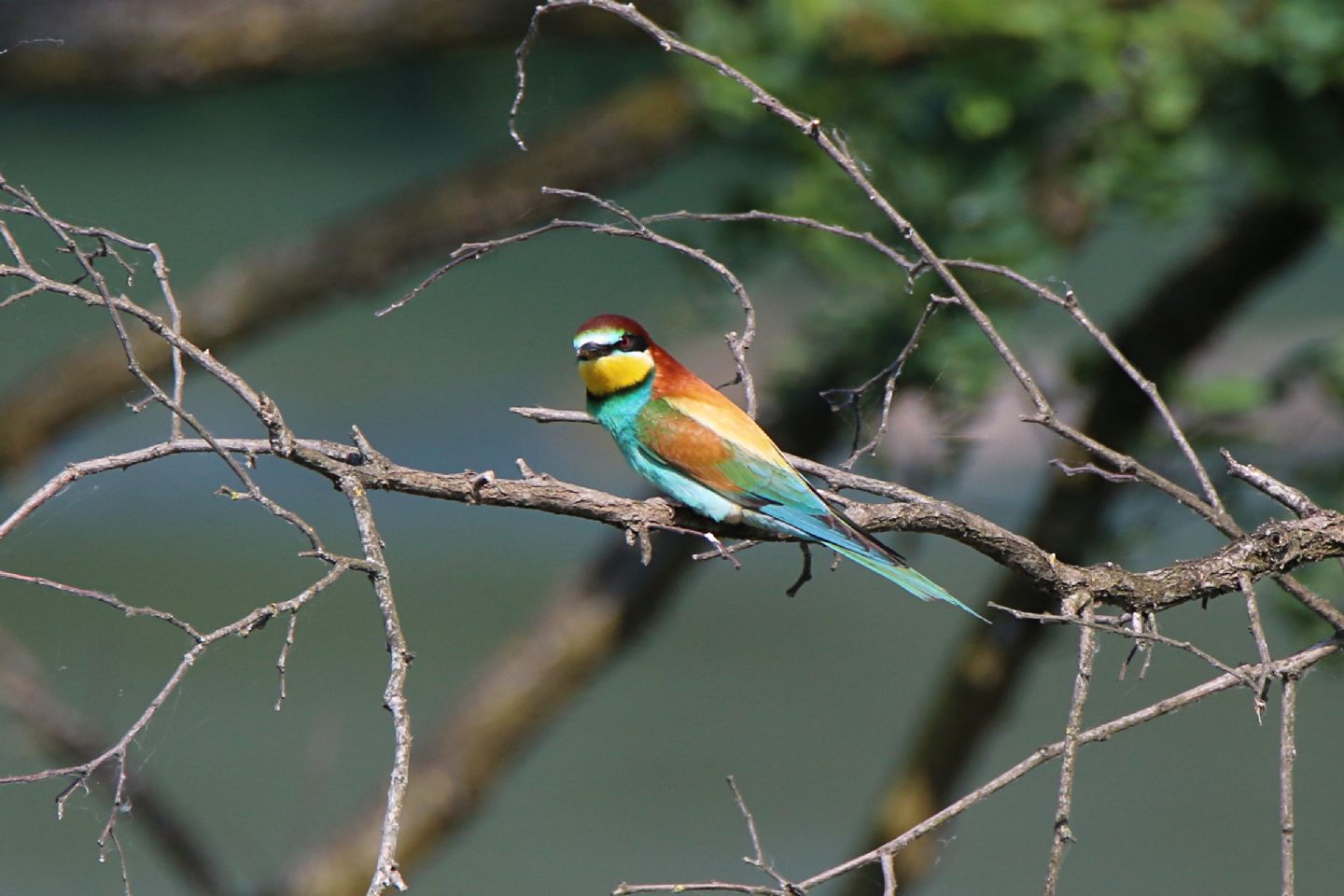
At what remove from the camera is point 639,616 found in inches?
123

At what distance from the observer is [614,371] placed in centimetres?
188

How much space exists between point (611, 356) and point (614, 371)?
0.8 inches

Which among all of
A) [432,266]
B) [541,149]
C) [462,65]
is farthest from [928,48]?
[462,65]

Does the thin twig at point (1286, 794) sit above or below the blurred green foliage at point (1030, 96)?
below

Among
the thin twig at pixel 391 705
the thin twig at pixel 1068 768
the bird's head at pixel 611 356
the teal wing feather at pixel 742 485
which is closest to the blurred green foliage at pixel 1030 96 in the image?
the bird's head at pixel 611 356

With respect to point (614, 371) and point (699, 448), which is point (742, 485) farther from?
point (614, 371)

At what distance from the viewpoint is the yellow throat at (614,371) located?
1870 mm

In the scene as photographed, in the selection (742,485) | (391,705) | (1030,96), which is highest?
(1030,96)

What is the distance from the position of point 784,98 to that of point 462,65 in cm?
448

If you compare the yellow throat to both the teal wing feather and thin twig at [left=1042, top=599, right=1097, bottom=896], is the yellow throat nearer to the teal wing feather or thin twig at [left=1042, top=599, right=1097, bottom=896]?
the teal wing feather

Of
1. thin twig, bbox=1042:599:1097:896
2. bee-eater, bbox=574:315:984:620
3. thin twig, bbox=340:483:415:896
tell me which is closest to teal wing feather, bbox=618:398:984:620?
bee-eater, bbox=574:315:984:620

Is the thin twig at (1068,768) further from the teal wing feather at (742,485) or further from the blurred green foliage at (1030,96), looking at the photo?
the blurred green foliage at (1030,96)

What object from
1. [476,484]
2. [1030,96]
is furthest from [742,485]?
[1030,96]

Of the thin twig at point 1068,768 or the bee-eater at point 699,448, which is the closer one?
the thin twig at point 1068,768
